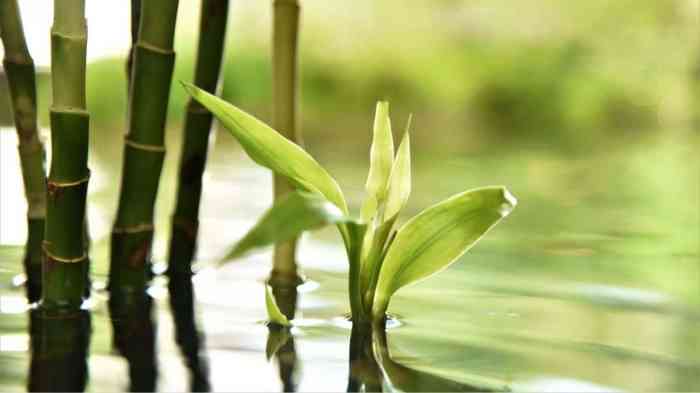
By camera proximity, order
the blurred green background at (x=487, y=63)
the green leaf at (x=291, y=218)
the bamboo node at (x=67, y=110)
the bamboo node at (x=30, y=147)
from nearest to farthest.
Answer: the green leaf at (x=291, y=218) → the bamboo node at (x=67, y=110) → the bamboo node at (x=30, y=147) → the blurred green background at (x=487, y=63)

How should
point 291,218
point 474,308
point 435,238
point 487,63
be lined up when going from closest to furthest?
point 291,218, point 435,238, point 474,308, point 487,63

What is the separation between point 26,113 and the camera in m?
0.67

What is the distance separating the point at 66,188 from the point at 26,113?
11 cm

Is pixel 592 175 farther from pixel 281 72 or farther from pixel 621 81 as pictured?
pixel 621 81

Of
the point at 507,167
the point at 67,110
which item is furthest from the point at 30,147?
the point at 507,167

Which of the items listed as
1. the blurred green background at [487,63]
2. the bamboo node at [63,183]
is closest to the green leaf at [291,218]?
the bamboo node at [63,183]

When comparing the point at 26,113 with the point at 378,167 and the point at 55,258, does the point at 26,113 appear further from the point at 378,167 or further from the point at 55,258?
the point at 378,167

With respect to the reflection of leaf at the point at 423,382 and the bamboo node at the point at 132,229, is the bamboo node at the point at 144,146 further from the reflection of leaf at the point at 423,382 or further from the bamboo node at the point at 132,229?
the reflection of leaf at the point at 423,382

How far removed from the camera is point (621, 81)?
10.5 ft

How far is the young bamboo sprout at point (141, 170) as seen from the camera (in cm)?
63

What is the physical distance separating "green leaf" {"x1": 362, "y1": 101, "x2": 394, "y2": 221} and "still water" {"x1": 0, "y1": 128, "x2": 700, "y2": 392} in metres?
0.07

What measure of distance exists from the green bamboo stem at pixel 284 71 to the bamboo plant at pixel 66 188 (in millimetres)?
160

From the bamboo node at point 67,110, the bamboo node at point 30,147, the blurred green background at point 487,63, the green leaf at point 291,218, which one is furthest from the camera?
the blurred green background at point 487,63

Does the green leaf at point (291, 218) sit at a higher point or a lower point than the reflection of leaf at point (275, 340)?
higher
